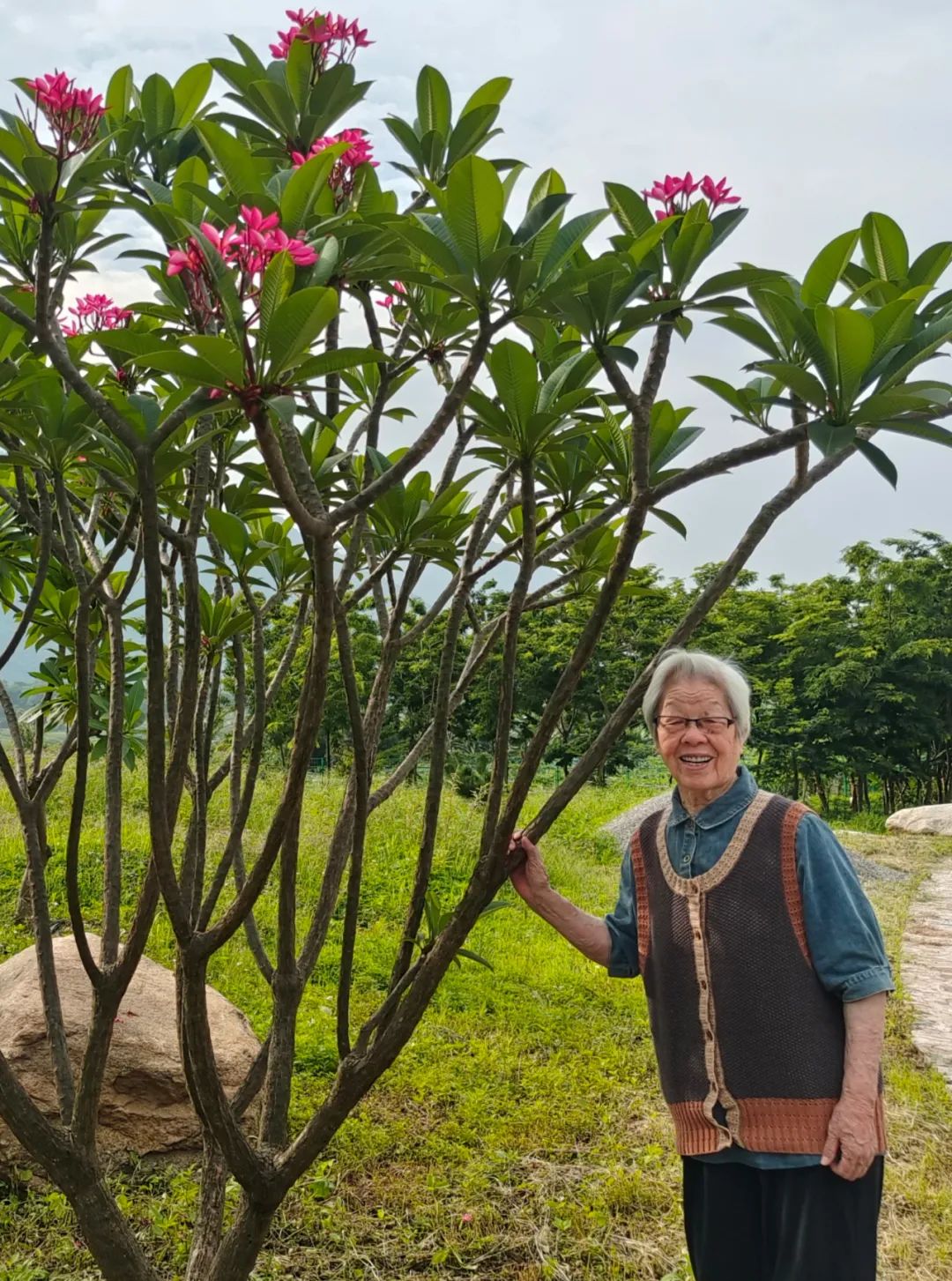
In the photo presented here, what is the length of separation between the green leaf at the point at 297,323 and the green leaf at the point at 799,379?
492 mm

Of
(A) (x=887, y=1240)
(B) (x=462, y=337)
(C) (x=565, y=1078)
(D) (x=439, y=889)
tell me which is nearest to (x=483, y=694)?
(D) (x=439, y=889)

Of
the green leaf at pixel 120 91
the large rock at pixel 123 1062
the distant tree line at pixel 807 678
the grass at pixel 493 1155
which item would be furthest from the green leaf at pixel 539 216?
the distant tree line at pixel 807 678

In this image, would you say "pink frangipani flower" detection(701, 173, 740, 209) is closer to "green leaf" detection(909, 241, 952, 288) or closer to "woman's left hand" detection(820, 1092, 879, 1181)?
"green leaf" detection(909, 241, 952, 288)

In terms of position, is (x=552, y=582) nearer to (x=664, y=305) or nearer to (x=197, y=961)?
(x=664, y=305)

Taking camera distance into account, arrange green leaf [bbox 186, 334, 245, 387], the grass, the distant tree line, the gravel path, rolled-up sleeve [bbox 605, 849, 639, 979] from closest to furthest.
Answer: green leaf [bbox 186, 334, 245, 387] → rolled-up sleeve [bbox 605, 849, 639, 979] → the grass → the gravel path → the distant tree line

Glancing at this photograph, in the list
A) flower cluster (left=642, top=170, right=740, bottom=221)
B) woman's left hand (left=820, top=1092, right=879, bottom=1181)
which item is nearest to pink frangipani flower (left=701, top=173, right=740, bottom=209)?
flower cluster (left=642, top=170, right=740, bottom=221)

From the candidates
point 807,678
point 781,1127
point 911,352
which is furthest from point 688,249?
point 807,678

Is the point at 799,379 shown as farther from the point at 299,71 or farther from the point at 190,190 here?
the point at 299,71

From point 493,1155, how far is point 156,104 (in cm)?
267

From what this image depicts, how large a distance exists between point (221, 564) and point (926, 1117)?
3053 mm

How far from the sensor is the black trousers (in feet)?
4.78

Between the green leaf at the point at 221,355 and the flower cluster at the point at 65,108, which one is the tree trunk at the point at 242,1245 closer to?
the green leaf at the point at 221,355

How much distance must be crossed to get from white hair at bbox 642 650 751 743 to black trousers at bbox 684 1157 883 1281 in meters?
0.67

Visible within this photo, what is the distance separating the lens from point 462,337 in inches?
61.6
